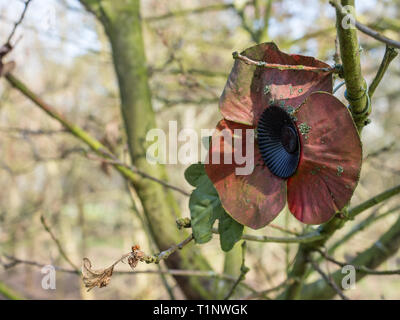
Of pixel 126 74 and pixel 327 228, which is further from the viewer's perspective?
pixel 126 74

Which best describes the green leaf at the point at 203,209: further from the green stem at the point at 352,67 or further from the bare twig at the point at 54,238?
the bare twig at the point at 54,238

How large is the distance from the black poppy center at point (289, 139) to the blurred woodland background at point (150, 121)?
0.12m

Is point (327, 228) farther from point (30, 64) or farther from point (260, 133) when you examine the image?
point (30, 64)

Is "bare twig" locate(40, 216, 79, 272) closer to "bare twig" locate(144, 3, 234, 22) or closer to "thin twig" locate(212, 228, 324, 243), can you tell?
"thin twig" locate(212, 228, 324, 243)

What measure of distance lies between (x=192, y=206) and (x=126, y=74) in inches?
32.1

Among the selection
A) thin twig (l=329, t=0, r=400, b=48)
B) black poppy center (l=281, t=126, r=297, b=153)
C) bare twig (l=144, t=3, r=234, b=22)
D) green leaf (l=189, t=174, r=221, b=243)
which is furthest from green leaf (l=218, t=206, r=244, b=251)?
bare twig (l=144, t=3, r=234, b=22)

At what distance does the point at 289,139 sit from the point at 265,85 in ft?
0.25

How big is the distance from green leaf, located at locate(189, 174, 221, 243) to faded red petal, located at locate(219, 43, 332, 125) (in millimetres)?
100

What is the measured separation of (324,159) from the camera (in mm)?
443

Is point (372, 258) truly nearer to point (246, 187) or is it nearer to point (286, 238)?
point (286, 238)

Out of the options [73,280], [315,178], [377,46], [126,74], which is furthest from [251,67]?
[73,280]

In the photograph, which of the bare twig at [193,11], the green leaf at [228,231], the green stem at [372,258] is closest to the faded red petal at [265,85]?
the green leaf at [228,231]

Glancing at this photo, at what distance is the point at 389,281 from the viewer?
6.46 meters

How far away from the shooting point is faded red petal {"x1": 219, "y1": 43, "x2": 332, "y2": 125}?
47 centimetres
